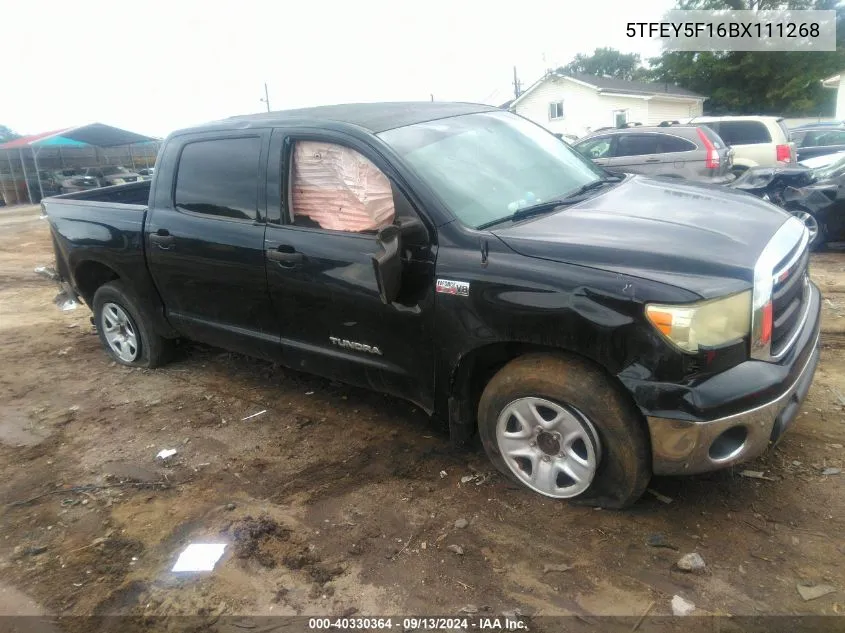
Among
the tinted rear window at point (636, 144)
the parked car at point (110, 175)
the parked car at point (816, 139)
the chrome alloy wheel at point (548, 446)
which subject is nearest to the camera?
the chrome alloy wheel at point (548, 446)

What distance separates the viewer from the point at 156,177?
445 centimetres

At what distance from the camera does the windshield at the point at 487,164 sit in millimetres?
3244

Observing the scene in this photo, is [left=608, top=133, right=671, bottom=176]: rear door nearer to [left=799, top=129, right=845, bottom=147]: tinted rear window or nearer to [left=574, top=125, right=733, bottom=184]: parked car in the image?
[left=574, top=125, right=733, bottom=184]: parked car

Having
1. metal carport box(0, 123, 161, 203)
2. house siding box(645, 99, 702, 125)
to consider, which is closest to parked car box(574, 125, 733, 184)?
metal carport box(0, 123, 161, 203)

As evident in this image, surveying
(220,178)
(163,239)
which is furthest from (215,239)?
(163,239)

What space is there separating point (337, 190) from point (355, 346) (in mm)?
867

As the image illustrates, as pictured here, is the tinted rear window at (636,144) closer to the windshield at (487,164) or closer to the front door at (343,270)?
the windshield at (487,164)

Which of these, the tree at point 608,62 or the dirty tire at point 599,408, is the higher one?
the tree at point 608,62

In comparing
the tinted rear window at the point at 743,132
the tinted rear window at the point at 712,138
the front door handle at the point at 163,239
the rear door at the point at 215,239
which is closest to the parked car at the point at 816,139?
the tinted rear window at the point at 743,132

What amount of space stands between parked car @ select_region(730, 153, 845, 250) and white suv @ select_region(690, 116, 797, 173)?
4.40 meters

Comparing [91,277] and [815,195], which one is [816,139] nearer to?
[815,195]

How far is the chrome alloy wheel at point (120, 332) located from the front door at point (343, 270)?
1965 mm

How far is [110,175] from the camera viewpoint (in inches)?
965

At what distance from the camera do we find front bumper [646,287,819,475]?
256 centimetres
